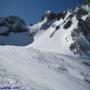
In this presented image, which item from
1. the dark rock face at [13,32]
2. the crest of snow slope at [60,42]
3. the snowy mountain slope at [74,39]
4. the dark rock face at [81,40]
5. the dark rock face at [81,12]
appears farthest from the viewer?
the dark rock face at [13,32]

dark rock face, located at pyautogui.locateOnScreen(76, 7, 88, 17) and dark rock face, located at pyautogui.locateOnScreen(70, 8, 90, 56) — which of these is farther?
dark rock face, located at pyautogui.locateOnScreen(76, 7, 88, 17)

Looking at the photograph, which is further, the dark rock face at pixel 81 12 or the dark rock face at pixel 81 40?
the dark rock face at pixel 81 12

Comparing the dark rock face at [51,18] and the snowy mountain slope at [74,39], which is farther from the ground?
the dark rock face at [51,18]

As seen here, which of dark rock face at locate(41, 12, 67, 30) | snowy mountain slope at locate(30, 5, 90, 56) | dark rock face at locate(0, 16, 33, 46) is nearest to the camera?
snowy mountain slope at locate(30, 5, 90, 56)

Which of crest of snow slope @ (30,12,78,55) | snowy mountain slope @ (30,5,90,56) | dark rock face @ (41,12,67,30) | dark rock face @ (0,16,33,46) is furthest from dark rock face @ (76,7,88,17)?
dark rock face @ (0,16,33,46)

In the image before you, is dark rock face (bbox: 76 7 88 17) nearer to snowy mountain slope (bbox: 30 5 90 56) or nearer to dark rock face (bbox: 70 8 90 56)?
snowy mountain slope (bbox: 30 5 90 56)

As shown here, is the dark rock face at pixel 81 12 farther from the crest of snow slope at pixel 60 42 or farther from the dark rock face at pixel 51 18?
the dark rock face at pixel 51 18

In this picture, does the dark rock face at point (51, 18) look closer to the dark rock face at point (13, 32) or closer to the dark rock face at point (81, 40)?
the dark rock face at point (13, 32)

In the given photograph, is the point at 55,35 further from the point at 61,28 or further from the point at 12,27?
the point at 12,27

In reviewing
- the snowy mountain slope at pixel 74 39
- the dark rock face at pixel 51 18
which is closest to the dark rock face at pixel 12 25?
the dark rock face at pixel 51 18

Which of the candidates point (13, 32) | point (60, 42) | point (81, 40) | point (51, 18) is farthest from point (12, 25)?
point (81, 40)

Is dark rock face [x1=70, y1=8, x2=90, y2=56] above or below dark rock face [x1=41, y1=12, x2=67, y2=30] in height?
below

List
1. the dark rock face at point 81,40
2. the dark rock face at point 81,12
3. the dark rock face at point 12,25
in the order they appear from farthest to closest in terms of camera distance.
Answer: the dark rock face at point 12,25, the dark rock face at point 81,12, the dark rock face at point 81,40

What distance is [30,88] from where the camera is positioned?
41.6 feet
